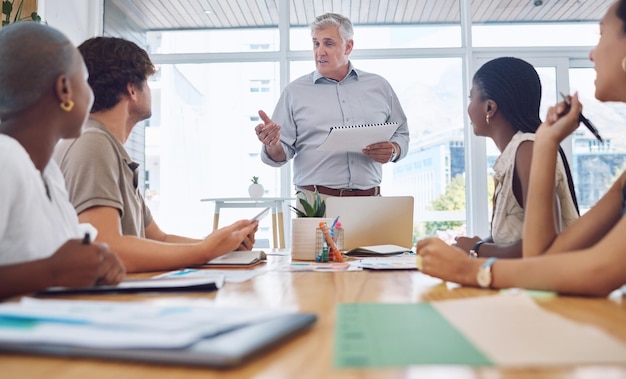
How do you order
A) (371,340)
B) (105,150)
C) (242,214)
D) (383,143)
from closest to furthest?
(371,340), (105,150), (383,143), (242,214)

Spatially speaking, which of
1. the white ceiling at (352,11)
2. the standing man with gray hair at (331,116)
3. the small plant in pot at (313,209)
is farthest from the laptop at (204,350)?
the white ceiling at (352,11)

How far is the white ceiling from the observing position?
5348 mm

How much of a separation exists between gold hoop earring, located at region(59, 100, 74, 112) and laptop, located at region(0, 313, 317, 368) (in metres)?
0.70

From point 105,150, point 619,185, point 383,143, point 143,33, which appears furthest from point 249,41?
point 619,185

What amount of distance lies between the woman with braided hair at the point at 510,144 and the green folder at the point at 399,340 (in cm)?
93

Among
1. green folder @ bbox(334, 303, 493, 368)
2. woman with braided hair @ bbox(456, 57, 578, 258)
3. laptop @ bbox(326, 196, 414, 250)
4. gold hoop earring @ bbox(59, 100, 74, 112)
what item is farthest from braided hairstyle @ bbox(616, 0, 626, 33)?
gold hoop earring @ bbox(59, 100, 74, 112)

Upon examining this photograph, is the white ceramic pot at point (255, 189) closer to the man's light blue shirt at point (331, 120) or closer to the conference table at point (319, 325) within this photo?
the man's light blue shirt at point (331, 120)

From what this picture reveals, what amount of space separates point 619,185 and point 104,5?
5.37 meters

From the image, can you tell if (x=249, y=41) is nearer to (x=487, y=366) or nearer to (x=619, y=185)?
(x=619, y=185)

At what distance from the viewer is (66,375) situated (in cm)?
46

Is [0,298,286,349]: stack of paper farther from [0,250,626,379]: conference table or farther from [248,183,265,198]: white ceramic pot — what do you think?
[248,183,265,198]: white ceramic pot

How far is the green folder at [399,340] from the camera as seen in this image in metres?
0.50

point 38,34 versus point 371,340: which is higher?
point 38,34

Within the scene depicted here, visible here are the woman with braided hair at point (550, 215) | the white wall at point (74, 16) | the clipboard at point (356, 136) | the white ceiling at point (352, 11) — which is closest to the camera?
the woman with braided hair at point (550, 215)
